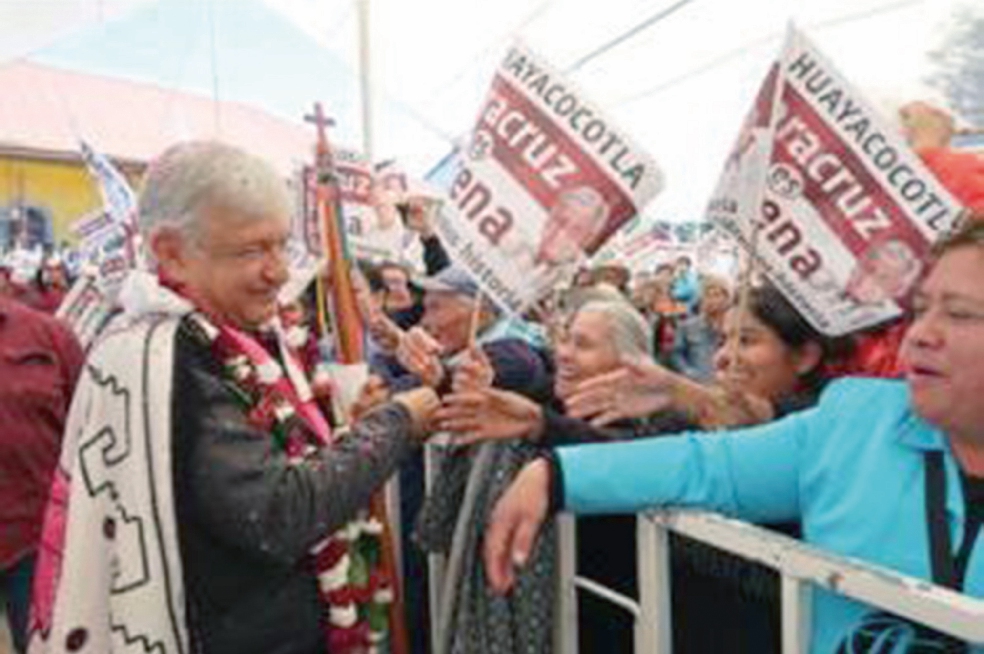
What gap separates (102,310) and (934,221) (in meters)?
3.26

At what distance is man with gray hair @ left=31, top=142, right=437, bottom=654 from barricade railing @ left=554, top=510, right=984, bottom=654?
47cm

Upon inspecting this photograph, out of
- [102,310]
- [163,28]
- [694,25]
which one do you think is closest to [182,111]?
[163,28]

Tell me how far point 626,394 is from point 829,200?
1.78ft

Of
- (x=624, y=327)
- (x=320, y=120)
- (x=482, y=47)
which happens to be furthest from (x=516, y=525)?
(x=482, y=47)

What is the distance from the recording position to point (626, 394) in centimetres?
204

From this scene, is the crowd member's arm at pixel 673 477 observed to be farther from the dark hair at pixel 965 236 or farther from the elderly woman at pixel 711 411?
the dark hair at pixel 965 236

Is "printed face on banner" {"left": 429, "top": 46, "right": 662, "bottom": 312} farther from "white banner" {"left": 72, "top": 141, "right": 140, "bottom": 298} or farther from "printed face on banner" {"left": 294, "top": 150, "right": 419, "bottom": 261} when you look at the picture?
"white banner" {"left": 72, "top": 141, "right": 140, "bottom": 298}

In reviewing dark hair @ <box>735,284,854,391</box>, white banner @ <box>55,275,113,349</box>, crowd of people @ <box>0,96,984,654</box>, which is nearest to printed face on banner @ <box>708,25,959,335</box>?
crowd of people @ <box>0,96,984,654</box>

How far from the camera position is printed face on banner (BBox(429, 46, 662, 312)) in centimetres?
215

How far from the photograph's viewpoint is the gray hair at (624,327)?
2703 mm

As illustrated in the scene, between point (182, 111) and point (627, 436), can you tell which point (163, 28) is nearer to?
point (182, 111)

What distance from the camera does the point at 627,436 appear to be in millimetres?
2355

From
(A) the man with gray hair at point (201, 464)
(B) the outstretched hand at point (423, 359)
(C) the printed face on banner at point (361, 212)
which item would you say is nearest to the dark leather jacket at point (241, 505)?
(A) the man with gray hair at point (201, 464)

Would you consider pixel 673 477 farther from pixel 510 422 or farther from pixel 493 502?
pixel 493 502
